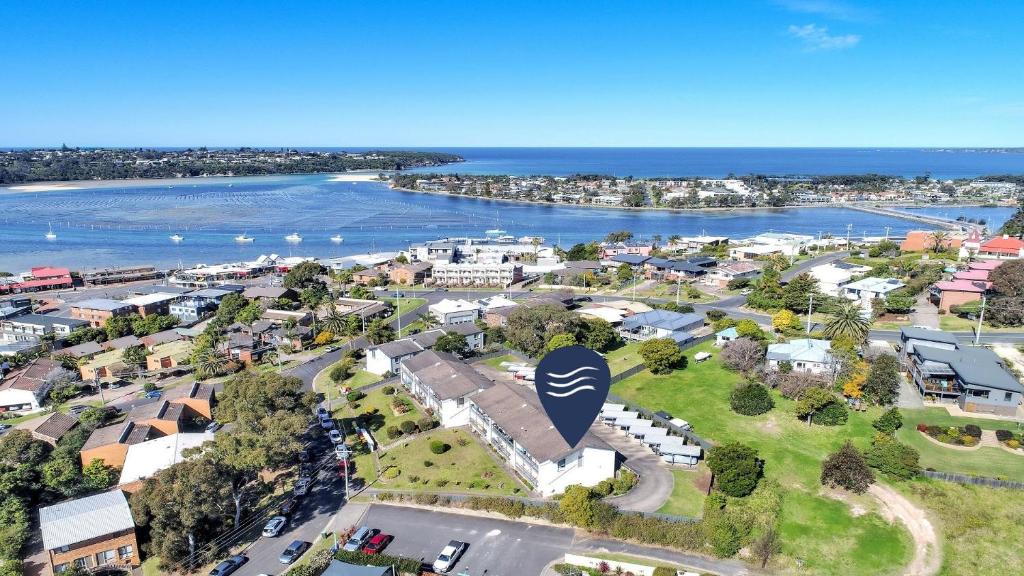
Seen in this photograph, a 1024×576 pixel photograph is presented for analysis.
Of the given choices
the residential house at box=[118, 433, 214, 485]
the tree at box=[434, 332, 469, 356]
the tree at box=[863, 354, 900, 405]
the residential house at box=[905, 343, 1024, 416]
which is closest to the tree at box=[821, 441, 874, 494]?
the tree at box=[863, 354, 900, 405]

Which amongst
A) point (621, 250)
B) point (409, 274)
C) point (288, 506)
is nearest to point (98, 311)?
point (409, 274)

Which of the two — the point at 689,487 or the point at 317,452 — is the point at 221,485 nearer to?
the point at 317,452

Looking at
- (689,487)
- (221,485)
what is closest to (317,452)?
(221,485)

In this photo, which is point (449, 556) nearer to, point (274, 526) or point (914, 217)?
point (274, 526)

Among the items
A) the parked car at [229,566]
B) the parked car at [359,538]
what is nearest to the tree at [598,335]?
the parked car at [359,538]

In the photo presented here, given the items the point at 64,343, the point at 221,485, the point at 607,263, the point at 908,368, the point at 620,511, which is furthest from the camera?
the point at 607,263

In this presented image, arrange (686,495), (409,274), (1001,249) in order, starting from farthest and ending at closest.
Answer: (409,274), (1001,249), (686,495)
